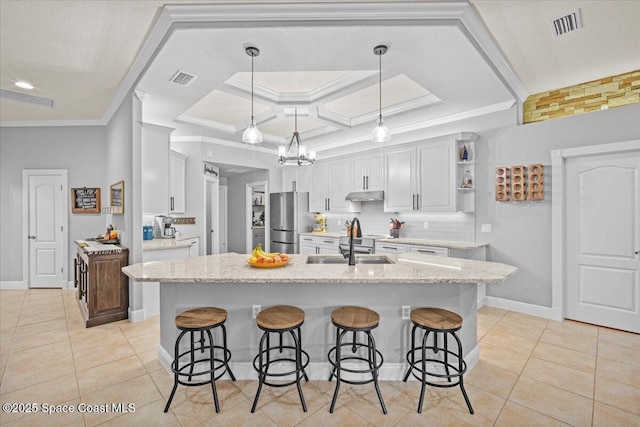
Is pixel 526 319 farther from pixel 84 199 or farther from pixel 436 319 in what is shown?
pixel 84 199

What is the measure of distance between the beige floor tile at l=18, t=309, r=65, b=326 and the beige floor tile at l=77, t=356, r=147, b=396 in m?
1.86

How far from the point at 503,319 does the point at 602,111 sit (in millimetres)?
2616

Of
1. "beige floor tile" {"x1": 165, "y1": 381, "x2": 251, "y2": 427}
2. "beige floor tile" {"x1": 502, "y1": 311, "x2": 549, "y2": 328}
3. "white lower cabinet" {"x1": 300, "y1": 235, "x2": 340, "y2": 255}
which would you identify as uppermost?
"white lower cabinet" {"x1": 300, "y1": 235, "x2": 340, "y2": 255}

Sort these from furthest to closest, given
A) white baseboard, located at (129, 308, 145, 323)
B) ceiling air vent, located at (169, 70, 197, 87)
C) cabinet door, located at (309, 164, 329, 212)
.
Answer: cabinet door, located at (309, 164, 329, 212) → white baseboard, located at (129, 308, 145, 323) → ceiling air vent, located at (169, 70, 197, 87)

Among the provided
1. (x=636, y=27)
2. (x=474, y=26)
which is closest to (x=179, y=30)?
(x=474, y=26)

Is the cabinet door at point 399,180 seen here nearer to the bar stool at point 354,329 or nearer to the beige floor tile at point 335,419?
the bar stool at point 354,329

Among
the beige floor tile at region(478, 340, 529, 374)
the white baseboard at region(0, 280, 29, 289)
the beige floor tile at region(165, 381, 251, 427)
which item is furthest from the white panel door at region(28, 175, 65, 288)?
the beige floor tile at region(478, 340, 529, 374)

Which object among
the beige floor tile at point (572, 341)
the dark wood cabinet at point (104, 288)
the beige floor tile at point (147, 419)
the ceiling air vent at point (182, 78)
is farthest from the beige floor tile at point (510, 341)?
the dark wood cabinet at point (104, 288)

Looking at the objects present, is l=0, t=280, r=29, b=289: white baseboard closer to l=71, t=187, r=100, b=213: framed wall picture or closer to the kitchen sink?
l=71, t=187, r=100, b=213: framed wall picture

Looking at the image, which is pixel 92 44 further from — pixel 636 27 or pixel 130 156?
pixel 636 27

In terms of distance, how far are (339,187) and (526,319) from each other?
3.57 meters

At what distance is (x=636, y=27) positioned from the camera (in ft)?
8.50

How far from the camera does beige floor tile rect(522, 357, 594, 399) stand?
7.47 feet

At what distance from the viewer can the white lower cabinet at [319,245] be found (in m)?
5.54
